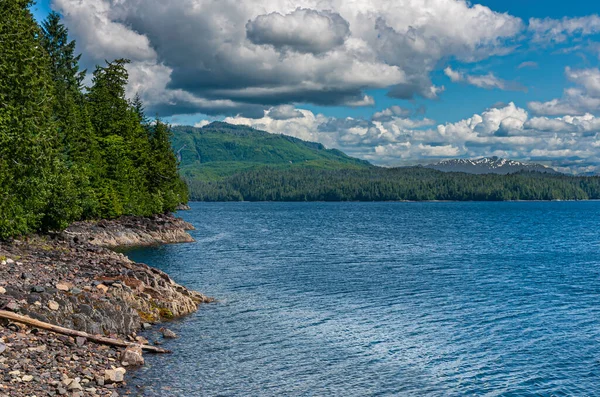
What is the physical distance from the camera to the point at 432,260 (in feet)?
221

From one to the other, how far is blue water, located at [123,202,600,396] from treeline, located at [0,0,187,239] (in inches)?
515

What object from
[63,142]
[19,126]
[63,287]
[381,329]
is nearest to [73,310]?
[63,287]

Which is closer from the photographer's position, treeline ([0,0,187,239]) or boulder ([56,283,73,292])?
boulder ([56,283,73,292])

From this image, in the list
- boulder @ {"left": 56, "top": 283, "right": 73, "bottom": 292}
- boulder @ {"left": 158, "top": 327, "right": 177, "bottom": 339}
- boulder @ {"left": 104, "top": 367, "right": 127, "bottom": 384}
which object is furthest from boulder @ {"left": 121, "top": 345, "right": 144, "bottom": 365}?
boulder @ {"left": 56, "top": 283, "right": 73, "bottom": 292}

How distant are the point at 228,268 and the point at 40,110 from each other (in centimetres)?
2482

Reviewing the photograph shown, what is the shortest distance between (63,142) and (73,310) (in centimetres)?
4284

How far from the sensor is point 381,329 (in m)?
32.4

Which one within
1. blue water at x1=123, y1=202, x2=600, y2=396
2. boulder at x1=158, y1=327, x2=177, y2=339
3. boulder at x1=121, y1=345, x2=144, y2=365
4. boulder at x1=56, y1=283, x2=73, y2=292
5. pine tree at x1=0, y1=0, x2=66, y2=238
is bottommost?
blue water at x1=123, y1=202, x2=600, y2=396

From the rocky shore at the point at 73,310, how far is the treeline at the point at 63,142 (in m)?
4.02

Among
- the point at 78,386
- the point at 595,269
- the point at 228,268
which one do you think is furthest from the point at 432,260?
the point at 78,386

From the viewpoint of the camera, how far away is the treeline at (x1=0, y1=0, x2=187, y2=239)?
38.7m

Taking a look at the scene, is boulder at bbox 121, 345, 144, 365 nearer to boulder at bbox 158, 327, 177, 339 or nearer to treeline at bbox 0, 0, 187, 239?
boulder at bbox 158, 327, 177, 339

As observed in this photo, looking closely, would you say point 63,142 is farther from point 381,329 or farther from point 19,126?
point 381,329

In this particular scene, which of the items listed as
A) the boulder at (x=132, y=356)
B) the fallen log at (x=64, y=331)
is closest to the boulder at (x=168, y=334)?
the fallen log at (x=64, y=331)
